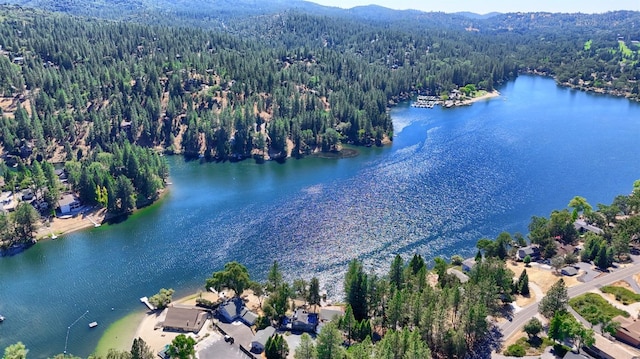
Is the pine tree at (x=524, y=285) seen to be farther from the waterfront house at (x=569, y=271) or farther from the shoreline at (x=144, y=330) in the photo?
the shoreline at (x=144, y=330)

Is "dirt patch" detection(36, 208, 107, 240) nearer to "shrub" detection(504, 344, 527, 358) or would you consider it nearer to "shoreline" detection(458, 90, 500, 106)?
"shrub" detection(504, 344, 527, 358)

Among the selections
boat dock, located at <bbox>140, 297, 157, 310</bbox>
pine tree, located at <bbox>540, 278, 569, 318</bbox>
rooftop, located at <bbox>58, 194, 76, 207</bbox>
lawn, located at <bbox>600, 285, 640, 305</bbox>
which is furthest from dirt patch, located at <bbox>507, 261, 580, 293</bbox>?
rooftop, located at <bbox>58, 194, 76, 207</bbox>

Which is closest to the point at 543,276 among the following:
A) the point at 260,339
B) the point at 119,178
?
the point at 260,339

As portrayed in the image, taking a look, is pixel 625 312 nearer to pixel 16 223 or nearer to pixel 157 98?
pixel 16 223

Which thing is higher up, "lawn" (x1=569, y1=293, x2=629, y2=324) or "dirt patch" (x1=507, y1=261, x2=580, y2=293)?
"lawn" (x1=569, y1=293, x2=629, y2=324)

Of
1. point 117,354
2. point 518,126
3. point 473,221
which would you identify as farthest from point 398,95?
point 117,354

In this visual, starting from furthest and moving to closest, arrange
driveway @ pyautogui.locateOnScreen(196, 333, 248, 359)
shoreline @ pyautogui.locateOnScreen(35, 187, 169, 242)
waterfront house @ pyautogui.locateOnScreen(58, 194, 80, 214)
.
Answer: waterfront house @ pyautogui.locateOnScreen(58, 194, 80, 214)
shoreline @ pyautogui.locateOnScreen(35, 187, 169, 242)
driveway @ pyautogui.locateOnScreen(196, 333, 248, 359)
